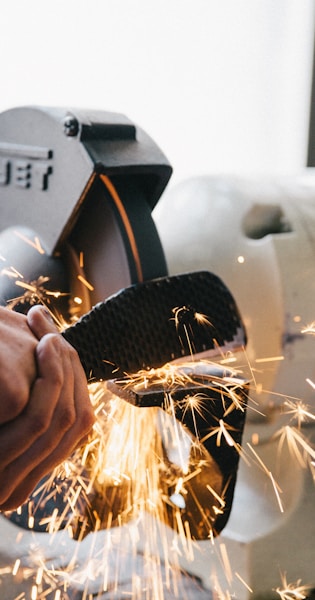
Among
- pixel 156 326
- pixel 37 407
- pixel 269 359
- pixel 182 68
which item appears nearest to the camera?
pixel 37 407

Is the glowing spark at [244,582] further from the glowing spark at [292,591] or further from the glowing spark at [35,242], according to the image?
the glowing spark at [35,242]

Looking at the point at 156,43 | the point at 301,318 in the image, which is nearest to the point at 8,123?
the point at 301,318

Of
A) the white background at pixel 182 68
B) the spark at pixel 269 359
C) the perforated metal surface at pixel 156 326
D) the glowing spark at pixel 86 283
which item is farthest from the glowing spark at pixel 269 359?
the white background at pixel 182 68

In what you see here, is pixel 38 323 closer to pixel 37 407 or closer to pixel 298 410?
pixel 37 407

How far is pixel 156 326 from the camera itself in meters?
0.93

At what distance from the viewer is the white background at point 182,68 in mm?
1686

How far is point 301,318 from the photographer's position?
109cm

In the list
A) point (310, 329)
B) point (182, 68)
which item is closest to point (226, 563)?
point (310, 329)

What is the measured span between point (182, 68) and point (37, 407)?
4.22ft

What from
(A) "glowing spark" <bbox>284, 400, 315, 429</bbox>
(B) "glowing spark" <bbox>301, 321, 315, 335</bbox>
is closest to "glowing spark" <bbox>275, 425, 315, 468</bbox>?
(A) "glowing spark" <bbox>284, 400, 315, 429</bbox>

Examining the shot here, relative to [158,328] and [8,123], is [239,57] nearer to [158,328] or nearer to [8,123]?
[8,123]

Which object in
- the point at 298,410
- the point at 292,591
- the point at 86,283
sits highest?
the point at 86,283

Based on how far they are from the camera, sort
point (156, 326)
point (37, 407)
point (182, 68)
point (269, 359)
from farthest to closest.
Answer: point (182, 68)
point (269, 359)
point (156, 326)
point (37, 407)

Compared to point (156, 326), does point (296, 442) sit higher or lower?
lower
